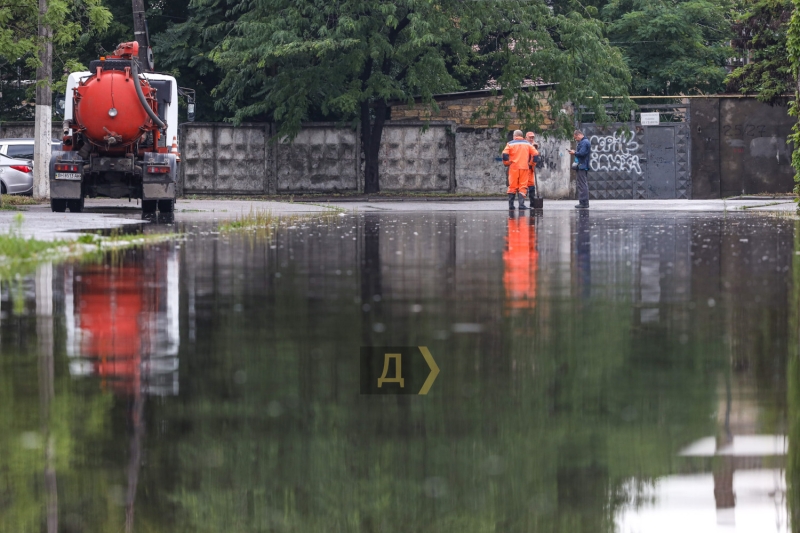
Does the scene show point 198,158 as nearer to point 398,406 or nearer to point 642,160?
point 642,160

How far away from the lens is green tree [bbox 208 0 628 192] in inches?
1437

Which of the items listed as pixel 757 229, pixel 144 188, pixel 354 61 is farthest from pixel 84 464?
pixel 354 61

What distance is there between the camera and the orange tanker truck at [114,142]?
80.6 ft

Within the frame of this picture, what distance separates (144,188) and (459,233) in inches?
313

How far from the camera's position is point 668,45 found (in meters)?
49.5

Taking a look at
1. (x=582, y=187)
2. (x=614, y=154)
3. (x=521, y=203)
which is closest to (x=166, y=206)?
(x=521, y=203)

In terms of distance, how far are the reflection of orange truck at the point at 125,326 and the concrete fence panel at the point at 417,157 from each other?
93.8ft

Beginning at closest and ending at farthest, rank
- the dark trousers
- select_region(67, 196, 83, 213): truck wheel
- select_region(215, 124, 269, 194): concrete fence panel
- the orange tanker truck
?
1. the orange tanker truck
2. select_region(67, 196, 83, 213): truck wheel
3. the dark trousers
4. select_region(215, 124, 269, 194): concrete fence panel

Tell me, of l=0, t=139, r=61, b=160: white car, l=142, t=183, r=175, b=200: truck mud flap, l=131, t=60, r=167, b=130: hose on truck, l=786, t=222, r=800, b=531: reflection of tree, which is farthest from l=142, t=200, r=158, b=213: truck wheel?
l=786, t=222, r=800, b=531: reflection of tree

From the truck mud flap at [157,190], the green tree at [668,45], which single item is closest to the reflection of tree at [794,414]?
the truck mud flap at [157,190]

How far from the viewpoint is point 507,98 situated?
1516 inches

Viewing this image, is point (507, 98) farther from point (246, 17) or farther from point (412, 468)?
point (412, 468)

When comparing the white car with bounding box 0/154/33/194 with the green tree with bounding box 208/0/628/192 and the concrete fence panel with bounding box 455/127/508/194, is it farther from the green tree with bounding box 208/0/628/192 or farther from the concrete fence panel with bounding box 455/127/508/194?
the concrete fence panel with bounding box 455/127/508/194

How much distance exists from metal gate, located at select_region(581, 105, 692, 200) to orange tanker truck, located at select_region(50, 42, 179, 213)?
18.7 meters
